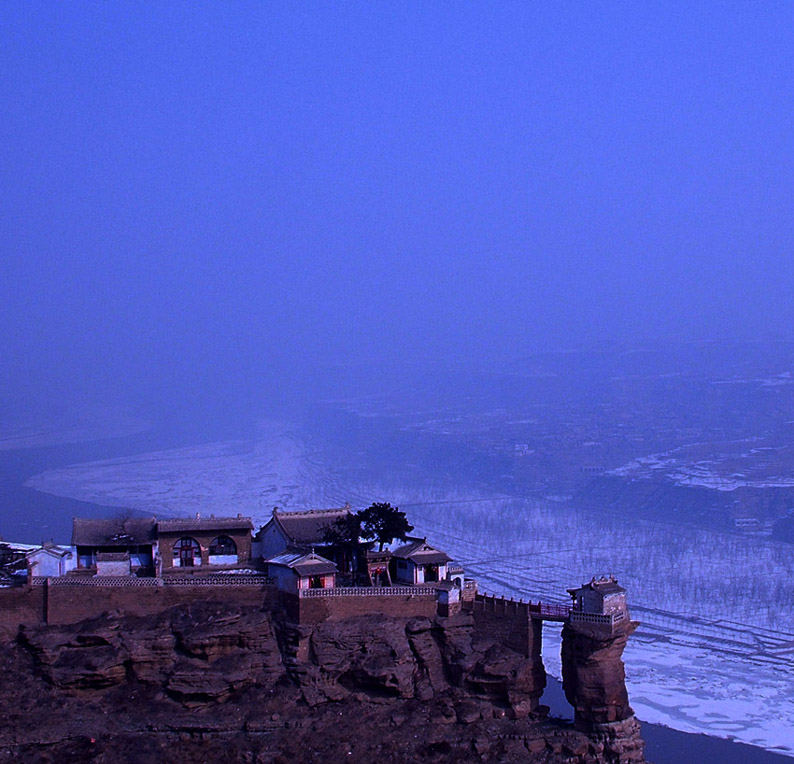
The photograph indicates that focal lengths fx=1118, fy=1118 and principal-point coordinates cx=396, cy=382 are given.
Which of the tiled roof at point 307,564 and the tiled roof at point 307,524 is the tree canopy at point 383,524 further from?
the tiled roof at point 307,564

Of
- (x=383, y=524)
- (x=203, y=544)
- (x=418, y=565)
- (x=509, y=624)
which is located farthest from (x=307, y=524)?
(x=509, y=624)

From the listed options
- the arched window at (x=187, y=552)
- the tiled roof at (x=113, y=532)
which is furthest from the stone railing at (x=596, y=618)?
the tiled roof at (x=113, y=532)

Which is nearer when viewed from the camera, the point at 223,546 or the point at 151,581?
the point at 151,581

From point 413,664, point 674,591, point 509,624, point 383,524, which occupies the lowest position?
point 674,591

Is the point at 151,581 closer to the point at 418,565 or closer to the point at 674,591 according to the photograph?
the point at 418,565

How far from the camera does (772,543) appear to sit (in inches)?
2318

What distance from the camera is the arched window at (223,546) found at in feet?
100

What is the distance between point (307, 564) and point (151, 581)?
3.96 meters

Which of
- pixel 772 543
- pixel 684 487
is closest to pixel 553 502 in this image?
pixel 684 487

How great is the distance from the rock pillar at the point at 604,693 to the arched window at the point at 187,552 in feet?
34.2

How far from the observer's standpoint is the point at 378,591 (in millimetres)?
27578

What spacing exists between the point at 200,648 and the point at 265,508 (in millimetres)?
34469

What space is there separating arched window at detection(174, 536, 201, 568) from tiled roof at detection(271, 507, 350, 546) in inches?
88.2

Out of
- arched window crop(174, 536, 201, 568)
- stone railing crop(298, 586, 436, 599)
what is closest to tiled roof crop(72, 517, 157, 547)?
arched window crop(174, 536, 201, 568)
